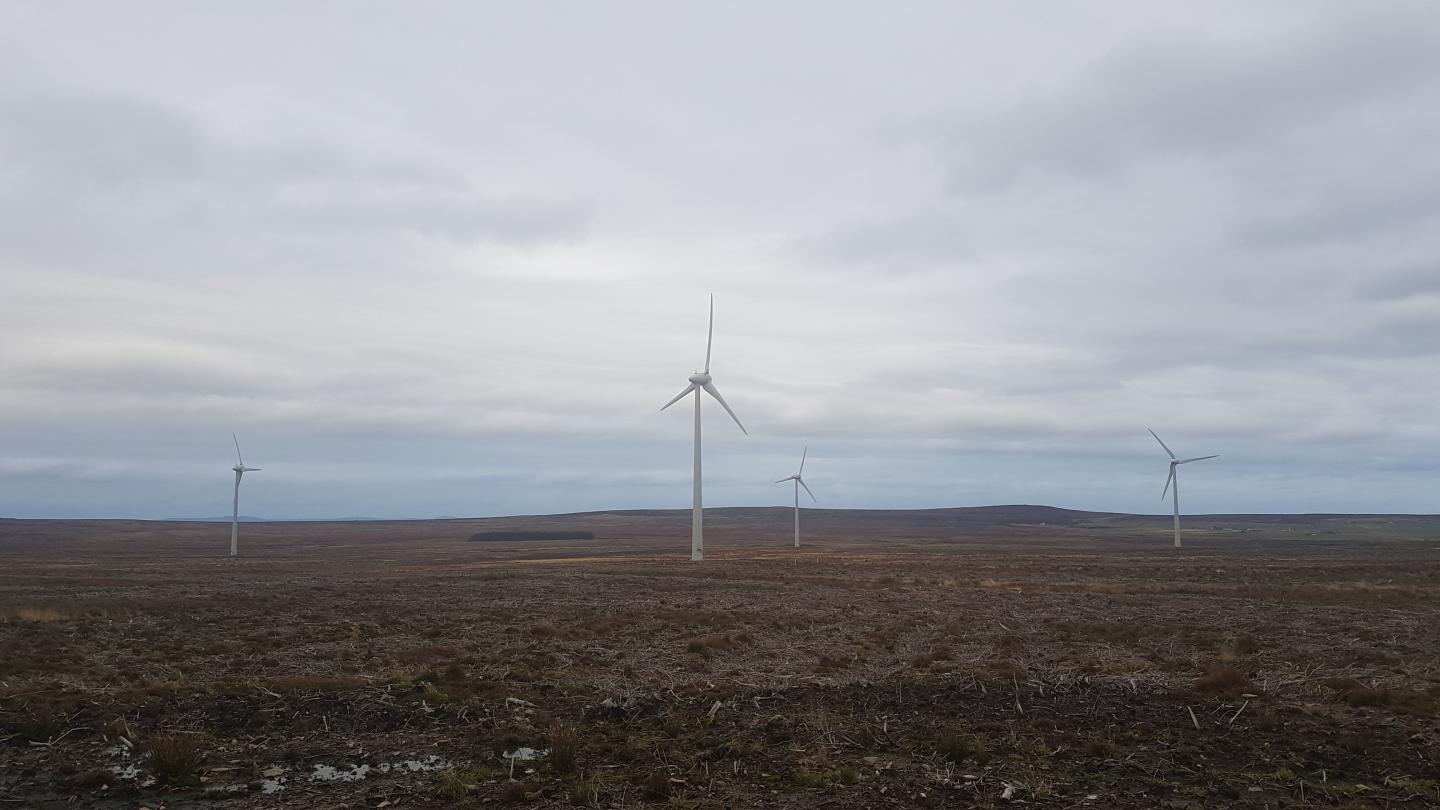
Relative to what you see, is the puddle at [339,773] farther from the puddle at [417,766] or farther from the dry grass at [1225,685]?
the dry grass at [1225,685]

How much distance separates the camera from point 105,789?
11.4 metres

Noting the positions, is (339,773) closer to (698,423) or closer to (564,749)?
(564,749)

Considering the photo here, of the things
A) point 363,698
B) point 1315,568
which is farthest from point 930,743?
point 1315,568

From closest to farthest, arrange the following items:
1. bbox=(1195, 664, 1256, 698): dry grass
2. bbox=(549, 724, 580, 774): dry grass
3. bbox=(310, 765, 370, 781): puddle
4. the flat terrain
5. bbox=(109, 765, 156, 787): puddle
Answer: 1. the flat terrain
2. bbox=(109, 765, 156, 787): puddle
3. bbox=(310, 765, 370, 781): puddle
4. bbox=(549, 724, 580, 774): dry grass
5. bbox=(1195, 664, 1256, 698): dry grass

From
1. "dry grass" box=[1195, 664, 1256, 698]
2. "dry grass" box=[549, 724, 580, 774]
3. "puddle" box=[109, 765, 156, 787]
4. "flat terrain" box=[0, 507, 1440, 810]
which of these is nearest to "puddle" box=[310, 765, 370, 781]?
"flat terrain" box=[0, 507, 1440, 810]

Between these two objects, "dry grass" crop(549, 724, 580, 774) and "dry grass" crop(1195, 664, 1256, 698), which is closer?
"dry grass" crop(549, 724, 580, 774)

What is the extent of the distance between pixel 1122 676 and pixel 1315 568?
5268 centimetres

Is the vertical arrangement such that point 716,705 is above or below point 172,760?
below

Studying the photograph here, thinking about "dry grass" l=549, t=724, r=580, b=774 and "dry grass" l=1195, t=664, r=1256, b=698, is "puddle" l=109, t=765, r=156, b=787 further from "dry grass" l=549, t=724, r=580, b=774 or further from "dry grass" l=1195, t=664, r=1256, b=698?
"dry grass" l=1195, t=664, r=1256, b=698

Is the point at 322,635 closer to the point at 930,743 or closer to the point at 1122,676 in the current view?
the point at 930,743

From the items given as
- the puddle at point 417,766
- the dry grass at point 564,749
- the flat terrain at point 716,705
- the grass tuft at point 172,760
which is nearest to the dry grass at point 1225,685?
the flat terrain at point 716,705

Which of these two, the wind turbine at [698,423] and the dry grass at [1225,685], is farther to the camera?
the wind turbine at [698,423]

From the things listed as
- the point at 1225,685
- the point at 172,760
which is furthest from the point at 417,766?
the point at 1225,685

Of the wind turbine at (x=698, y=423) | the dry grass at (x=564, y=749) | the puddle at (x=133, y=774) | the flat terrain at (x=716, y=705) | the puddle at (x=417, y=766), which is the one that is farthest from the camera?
the wind turbine at (x=698, y=423)
